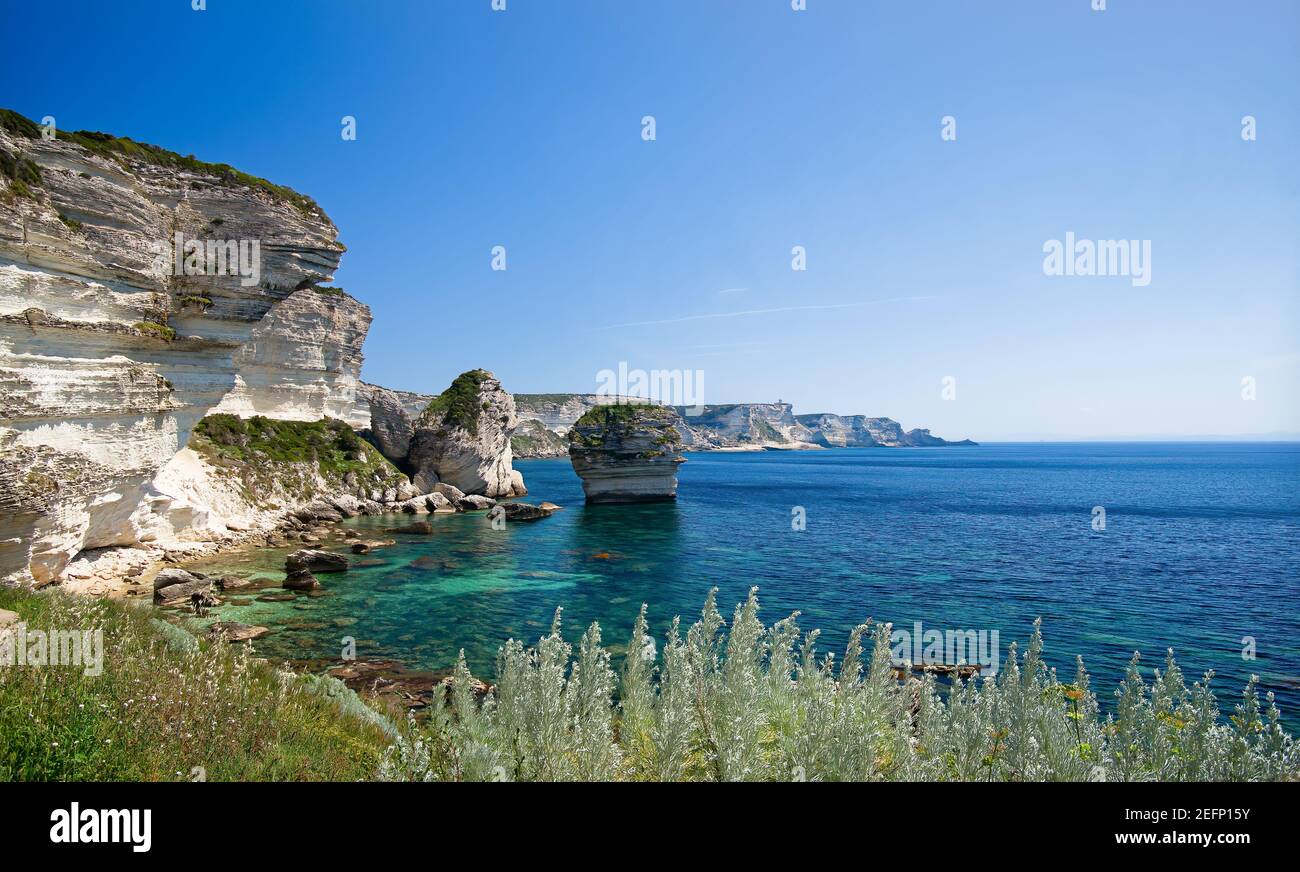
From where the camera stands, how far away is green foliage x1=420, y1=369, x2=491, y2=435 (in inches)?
2474

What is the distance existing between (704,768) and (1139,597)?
3213cm

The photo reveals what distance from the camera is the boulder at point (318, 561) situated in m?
30.1

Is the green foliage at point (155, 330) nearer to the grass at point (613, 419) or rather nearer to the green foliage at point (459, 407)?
the green foliage at point (459, 407)

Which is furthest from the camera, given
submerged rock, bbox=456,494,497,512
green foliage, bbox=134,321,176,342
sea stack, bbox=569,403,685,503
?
sea stack, bbox=569,403,685,503

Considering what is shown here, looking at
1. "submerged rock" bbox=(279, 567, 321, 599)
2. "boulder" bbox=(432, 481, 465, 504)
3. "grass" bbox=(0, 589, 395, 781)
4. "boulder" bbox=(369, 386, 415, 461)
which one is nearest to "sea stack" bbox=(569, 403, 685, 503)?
"boulder" bbox=(432, 481, 465, 504)

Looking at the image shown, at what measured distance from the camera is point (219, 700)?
20.6 feet

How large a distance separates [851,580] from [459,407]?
1822 inches

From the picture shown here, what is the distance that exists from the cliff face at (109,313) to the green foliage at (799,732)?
23198 millimetres

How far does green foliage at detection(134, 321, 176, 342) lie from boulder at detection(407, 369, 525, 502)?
121 ft

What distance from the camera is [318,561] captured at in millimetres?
30797

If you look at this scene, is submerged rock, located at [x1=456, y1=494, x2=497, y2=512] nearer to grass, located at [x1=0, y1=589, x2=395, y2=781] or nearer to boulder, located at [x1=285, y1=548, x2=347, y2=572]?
boulder, located at [x1=285, y1=548, x2=347, y2=572]

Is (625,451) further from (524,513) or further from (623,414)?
(524,513)
